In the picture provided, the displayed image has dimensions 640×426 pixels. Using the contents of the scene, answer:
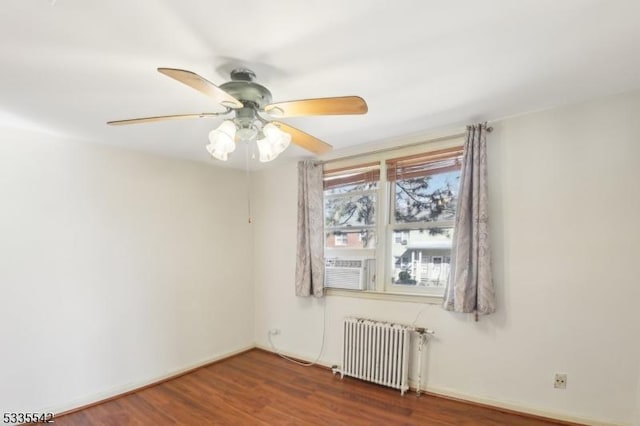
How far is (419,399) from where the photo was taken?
267cm

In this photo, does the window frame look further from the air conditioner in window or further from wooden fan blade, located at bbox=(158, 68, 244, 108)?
wooden fan blade, located at bbox=(158, 68, 244, 108)

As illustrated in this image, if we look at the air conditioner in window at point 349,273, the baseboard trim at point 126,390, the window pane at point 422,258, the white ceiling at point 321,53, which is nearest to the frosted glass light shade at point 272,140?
the white ceiling at point 321,53

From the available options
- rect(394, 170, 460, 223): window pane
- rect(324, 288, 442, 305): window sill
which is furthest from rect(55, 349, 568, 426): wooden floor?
rect(394, 170, 460, 223): window pane

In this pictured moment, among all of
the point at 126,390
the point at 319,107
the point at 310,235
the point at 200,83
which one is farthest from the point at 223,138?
the point at 126,390

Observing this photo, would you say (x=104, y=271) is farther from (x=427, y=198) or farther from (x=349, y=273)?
(x=427, y=198)

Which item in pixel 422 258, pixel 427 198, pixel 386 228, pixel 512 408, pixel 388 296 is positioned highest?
pixel 427 198

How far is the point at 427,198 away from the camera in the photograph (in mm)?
2922

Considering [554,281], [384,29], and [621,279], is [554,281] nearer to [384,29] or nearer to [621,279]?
[621,279]

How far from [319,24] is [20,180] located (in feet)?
8.97

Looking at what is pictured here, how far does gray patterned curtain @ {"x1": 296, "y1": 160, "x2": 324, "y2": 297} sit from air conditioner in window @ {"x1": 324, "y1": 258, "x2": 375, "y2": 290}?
0.38ft

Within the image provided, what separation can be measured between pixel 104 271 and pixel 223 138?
2198 mm

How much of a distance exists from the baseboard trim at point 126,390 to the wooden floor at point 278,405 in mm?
59

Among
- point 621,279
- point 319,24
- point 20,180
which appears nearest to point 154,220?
point 20,180

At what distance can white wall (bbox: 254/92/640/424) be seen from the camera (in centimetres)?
209
